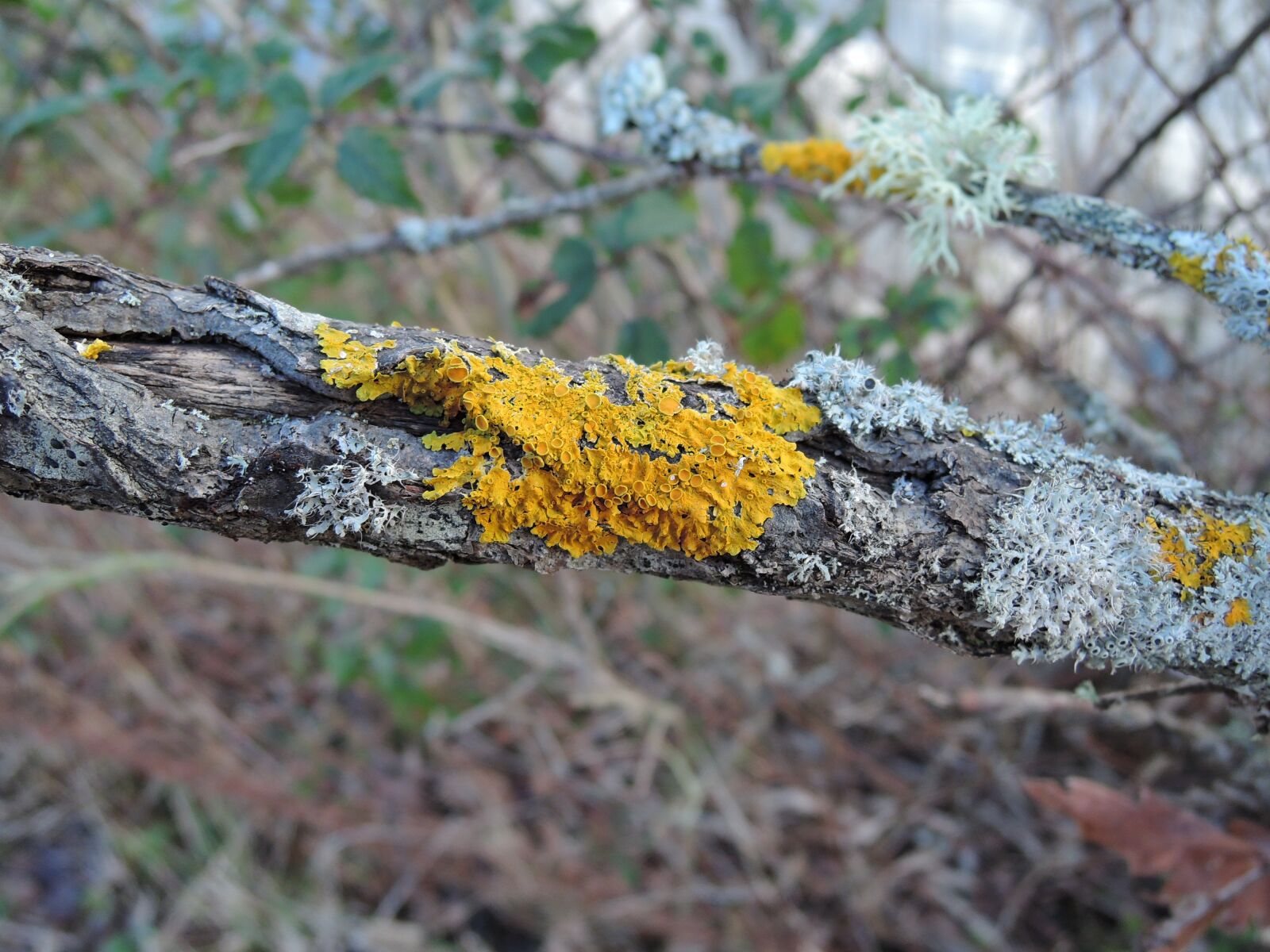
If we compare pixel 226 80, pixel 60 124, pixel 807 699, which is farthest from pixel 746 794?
pixel 60 124

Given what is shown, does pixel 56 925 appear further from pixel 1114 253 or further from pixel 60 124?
pixel 1114 253

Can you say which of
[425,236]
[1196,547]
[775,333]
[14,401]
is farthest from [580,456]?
[775,333]

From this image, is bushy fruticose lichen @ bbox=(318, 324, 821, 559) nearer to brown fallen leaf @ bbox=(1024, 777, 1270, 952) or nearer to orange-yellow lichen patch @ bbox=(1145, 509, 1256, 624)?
orange-yellow lichen patch @ bbox=(1145, 509, 1256, 624)

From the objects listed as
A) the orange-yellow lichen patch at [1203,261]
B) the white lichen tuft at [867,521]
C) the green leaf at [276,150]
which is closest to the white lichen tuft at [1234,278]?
the orange-yellow lichen patch at [1203,261]

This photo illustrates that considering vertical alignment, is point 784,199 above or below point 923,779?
above

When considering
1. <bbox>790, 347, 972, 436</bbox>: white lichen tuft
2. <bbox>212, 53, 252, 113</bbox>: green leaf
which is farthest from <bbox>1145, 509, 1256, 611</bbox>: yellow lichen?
<bbox>212, 53, 252, 113</bbox>: green leaf

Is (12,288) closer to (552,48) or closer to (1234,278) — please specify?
(1234,278)

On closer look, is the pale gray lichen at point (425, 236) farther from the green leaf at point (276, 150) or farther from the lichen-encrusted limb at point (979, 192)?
the lichen-encrusted limb at point (979, 192)
